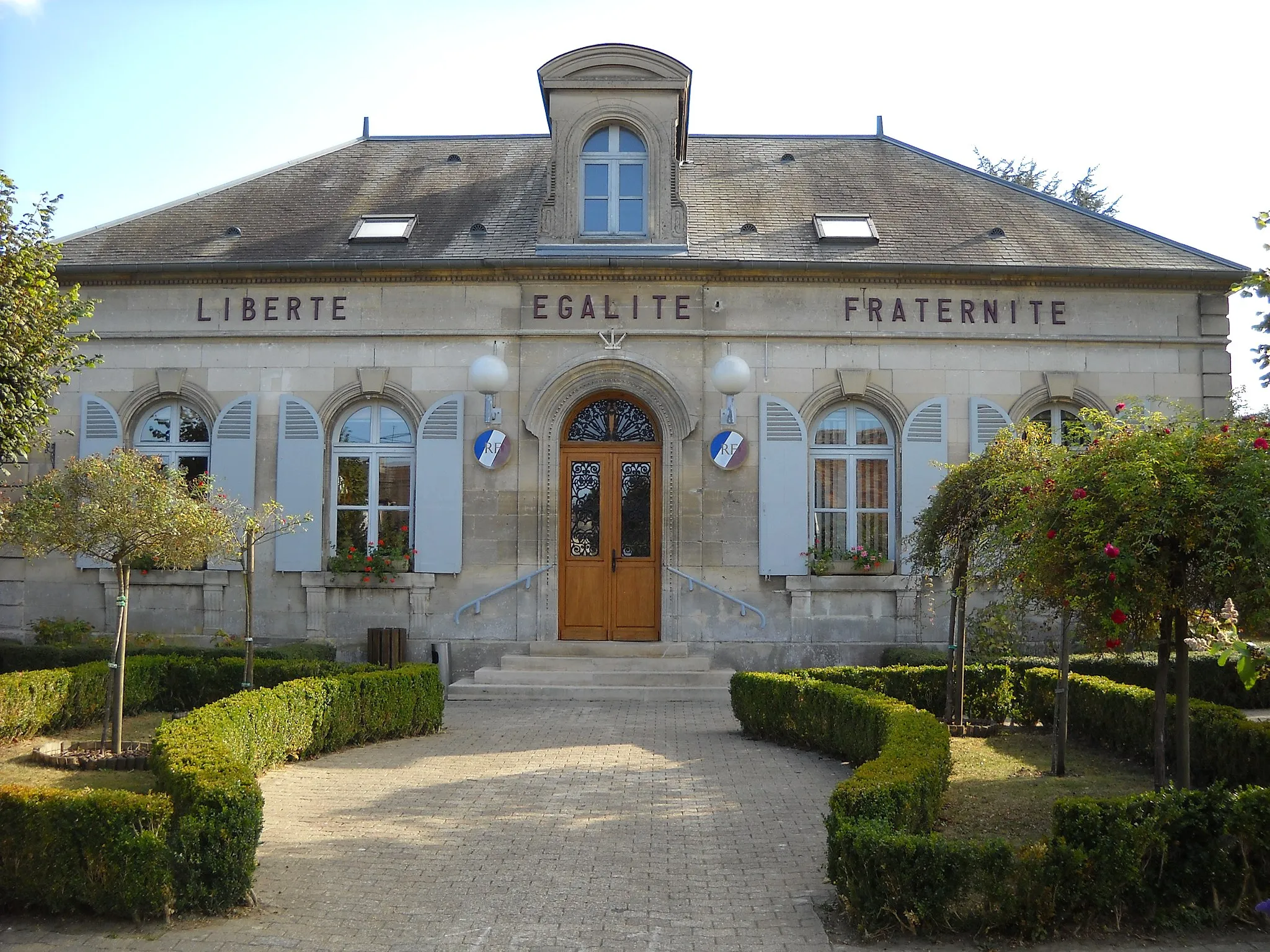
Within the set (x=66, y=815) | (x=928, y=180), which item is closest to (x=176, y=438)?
(x=66, y=815)

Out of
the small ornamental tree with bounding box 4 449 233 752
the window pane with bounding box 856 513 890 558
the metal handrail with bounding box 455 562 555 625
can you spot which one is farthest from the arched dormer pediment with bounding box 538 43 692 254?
the small ornamental tree with bounding box 4 449 233 752

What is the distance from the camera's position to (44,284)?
8.57m

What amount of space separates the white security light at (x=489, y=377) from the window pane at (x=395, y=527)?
1830 mm

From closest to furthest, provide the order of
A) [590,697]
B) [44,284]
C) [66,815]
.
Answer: [66,815]
[44,284]
[590,697]

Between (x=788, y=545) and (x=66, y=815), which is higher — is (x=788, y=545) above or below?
above

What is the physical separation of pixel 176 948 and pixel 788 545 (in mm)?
10173

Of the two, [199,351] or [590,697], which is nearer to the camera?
[590,697]

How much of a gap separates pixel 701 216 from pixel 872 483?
15.4 feet

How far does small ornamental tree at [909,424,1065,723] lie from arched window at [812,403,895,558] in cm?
352

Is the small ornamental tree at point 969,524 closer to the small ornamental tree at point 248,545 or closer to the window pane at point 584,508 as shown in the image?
the window pane at point 584,508

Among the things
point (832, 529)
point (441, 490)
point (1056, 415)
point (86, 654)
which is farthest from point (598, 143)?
point (86, 654)

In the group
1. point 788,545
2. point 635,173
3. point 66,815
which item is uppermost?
point 635,173

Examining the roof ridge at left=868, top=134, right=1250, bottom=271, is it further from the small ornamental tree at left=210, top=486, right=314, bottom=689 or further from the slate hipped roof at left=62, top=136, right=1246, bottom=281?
the small ornamental tree at left=210, top=486, right=314, bottom=689

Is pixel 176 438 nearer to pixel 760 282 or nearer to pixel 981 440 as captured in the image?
pixel 760 282
